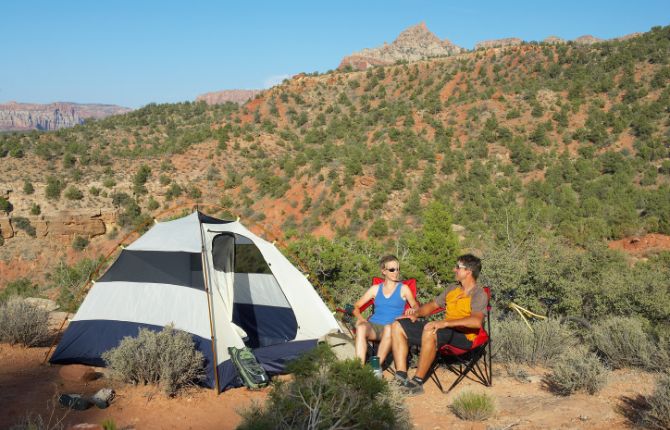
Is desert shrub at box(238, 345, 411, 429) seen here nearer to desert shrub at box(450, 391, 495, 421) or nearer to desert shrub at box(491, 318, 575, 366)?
desert shrub at box(450, 391, 495, 421)

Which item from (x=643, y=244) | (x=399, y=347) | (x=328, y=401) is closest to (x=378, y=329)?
(x=399, y=347)

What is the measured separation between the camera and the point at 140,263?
6238 mm

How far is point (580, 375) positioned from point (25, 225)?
25790 mm

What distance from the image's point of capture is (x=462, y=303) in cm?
532

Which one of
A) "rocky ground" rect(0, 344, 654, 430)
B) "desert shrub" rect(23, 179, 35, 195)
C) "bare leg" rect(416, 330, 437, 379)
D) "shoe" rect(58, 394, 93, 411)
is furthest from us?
"desert shrub" rect(23, 179, 35, 195)

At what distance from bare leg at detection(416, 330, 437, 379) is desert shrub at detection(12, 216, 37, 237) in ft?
79.9

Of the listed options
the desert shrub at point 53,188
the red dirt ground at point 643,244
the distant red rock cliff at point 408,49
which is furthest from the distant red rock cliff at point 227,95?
the red dirt ground at point 643,244

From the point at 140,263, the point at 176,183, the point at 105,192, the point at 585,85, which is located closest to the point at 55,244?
the point at 105,192

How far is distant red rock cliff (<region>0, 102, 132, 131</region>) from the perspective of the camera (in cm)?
14750

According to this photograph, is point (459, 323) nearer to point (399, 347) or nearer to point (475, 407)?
point (399, 347)

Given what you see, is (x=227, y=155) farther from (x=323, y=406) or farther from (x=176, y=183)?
(x=323, y=406)

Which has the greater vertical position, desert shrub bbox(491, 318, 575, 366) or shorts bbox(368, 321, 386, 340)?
shorts bbox(368, 321, 386, 340)

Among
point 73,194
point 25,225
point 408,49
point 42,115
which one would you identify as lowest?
point 25,225

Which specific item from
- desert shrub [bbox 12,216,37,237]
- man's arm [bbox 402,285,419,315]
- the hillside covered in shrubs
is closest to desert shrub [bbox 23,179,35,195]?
the hillside covered in shrubs
